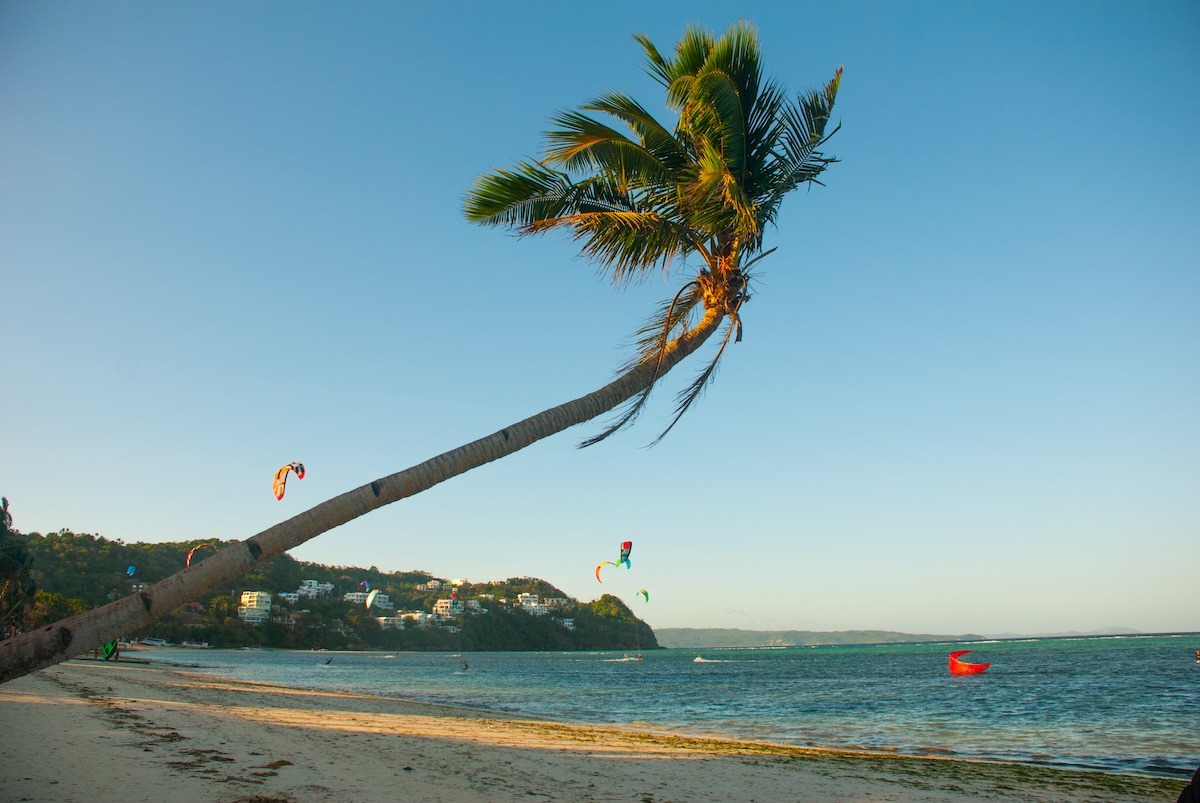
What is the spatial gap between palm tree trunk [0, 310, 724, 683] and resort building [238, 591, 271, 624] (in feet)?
373

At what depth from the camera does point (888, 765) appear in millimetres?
11477

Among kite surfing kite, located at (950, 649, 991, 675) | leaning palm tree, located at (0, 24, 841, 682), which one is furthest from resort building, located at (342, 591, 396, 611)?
leaning palm tree, located at (0, 24, 841, 682)

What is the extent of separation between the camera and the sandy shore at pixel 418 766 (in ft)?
22.5

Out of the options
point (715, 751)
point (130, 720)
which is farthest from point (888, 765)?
point (130, 720)

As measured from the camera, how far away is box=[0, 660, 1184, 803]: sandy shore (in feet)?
22.5

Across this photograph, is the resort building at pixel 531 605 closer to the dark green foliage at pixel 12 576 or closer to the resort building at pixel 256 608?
the resort building at pixel 256 608

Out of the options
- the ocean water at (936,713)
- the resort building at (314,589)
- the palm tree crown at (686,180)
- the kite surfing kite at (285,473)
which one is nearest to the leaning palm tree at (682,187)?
the palm tree crown at (686,180)

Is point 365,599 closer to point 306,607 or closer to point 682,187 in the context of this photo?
point 306,607

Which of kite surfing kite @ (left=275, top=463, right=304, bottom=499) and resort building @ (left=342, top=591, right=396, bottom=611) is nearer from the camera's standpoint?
kite surfing kite @ (left=275, top=463, right=304, bottom=499)

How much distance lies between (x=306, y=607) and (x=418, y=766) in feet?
377

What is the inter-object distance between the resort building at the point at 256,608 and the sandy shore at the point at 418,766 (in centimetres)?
9926

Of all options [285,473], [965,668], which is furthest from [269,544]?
[965,668]

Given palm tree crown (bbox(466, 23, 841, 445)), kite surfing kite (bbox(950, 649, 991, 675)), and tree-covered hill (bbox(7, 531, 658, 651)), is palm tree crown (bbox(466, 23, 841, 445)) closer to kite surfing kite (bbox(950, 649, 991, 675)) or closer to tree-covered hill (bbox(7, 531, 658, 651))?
tree-covered hill (bbox(7, 531, 658, 651))

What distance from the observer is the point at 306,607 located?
11175 cm
